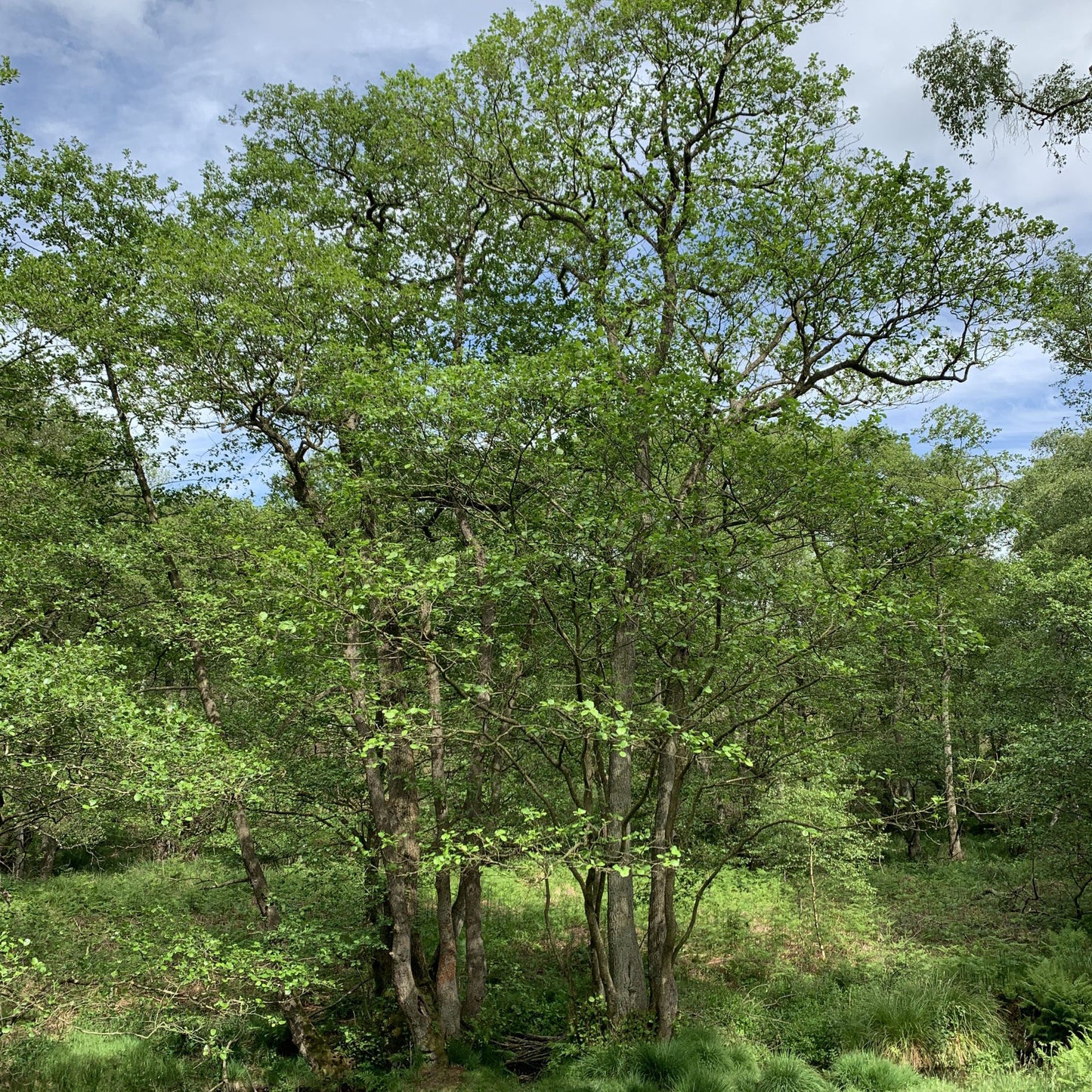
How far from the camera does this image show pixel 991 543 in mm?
22375

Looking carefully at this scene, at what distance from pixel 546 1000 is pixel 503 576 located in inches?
325

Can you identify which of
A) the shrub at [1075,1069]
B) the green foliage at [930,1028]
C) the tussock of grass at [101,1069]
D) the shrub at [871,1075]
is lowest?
the tussock of grass at [101,1069]

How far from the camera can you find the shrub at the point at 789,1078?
21.6 ft

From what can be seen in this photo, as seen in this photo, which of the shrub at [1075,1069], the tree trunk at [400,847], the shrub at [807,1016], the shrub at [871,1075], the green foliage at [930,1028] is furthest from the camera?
the tree trunk at [400,847]

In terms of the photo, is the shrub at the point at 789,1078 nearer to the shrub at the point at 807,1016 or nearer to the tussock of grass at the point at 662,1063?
the tussock of grass at the point at 662,1063

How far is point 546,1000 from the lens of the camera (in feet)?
38.4

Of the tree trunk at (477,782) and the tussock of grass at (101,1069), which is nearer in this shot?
the tree trunk at (477,782)

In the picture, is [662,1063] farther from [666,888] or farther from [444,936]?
[444,936]

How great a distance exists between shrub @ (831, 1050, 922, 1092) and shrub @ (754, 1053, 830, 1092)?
256 mm

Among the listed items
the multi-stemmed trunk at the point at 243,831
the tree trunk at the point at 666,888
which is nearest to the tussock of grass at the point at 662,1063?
the tree trunk at the point at 666,888

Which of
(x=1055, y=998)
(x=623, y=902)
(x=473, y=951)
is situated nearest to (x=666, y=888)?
(x=623, y=902)

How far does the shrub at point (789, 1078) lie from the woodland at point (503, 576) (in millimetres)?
42

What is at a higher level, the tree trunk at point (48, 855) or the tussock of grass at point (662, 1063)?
the tussock of grass at point (662, 1063)

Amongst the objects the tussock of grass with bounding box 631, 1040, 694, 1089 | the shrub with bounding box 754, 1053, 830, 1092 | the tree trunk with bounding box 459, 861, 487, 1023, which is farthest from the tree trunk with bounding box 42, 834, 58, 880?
the shrub with bounding box 754, 1053, 830, 1092
